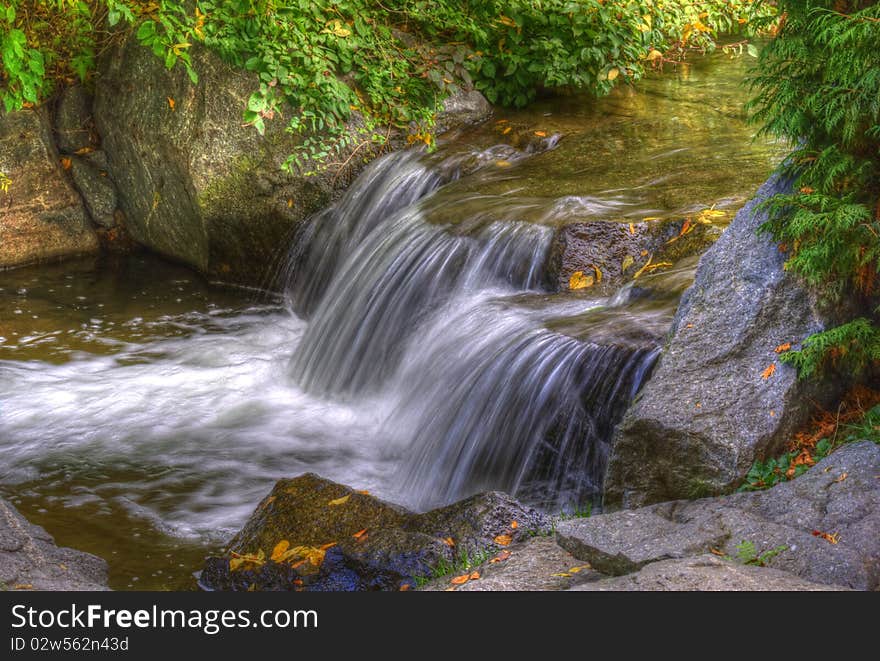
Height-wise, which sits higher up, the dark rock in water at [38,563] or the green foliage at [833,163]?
the green foliage at [833,163]

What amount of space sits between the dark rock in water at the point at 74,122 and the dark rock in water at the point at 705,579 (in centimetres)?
770

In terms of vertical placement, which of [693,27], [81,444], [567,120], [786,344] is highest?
[693,27]

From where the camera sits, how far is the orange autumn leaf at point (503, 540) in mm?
4027

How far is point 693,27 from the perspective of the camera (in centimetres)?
1109

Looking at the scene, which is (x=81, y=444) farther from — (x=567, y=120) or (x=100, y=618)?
(x=567, y=120)

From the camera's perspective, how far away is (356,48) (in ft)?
28.5

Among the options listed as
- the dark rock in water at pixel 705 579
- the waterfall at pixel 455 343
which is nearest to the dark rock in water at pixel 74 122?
the waterfall at pixel 455 343

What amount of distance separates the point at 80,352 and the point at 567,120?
14.8 feet

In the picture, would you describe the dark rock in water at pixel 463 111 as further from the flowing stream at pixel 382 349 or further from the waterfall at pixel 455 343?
the waterfall at pixel 455 343

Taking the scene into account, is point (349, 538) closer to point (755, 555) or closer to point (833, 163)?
A: point (755, 555)

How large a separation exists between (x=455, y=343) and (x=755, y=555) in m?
2.99

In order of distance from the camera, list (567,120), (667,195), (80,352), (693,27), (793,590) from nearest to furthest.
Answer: (793,590) → (667,195) → (80,352) → (567,120) → (693,27)

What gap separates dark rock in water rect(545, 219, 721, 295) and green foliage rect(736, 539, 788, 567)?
9.36 ft

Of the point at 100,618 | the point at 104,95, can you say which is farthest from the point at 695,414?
the point at 104,95
